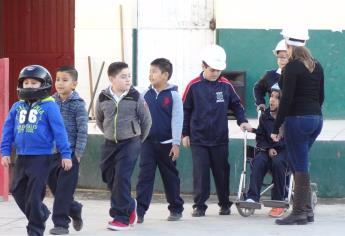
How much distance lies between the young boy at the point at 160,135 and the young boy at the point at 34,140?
151cm

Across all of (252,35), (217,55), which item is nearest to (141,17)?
(252,35)

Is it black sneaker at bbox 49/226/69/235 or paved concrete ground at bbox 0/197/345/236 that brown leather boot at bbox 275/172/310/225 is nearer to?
paved concrete ground at bbox 0/197/345/236

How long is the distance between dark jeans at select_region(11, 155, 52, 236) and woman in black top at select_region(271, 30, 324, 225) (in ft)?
7.82

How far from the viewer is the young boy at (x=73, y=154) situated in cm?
871

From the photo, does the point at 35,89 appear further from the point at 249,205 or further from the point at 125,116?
the point at 249,205

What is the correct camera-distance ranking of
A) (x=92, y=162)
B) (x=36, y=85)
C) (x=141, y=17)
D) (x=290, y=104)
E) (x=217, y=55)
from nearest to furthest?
(x=36, y=85) < (x=290, y=104) < (x=217, y=55) < (x=92, y=162) < (x=141, y=17)

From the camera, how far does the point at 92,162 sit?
11969 millimetres

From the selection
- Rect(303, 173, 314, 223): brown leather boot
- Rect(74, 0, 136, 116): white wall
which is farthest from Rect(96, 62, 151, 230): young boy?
Rect(74, 0, 136, 116): white wall

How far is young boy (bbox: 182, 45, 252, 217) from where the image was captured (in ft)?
32.4

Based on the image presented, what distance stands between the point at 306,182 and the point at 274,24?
4.17m

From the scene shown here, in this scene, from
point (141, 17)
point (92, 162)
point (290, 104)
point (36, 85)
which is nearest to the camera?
point (36, 85)

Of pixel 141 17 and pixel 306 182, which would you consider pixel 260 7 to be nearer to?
pixel 141 17

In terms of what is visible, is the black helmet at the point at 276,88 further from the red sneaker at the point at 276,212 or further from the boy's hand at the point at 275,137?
the red sneaker at the point at 276,212

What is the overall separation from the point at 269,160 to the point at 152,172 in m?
1.28
